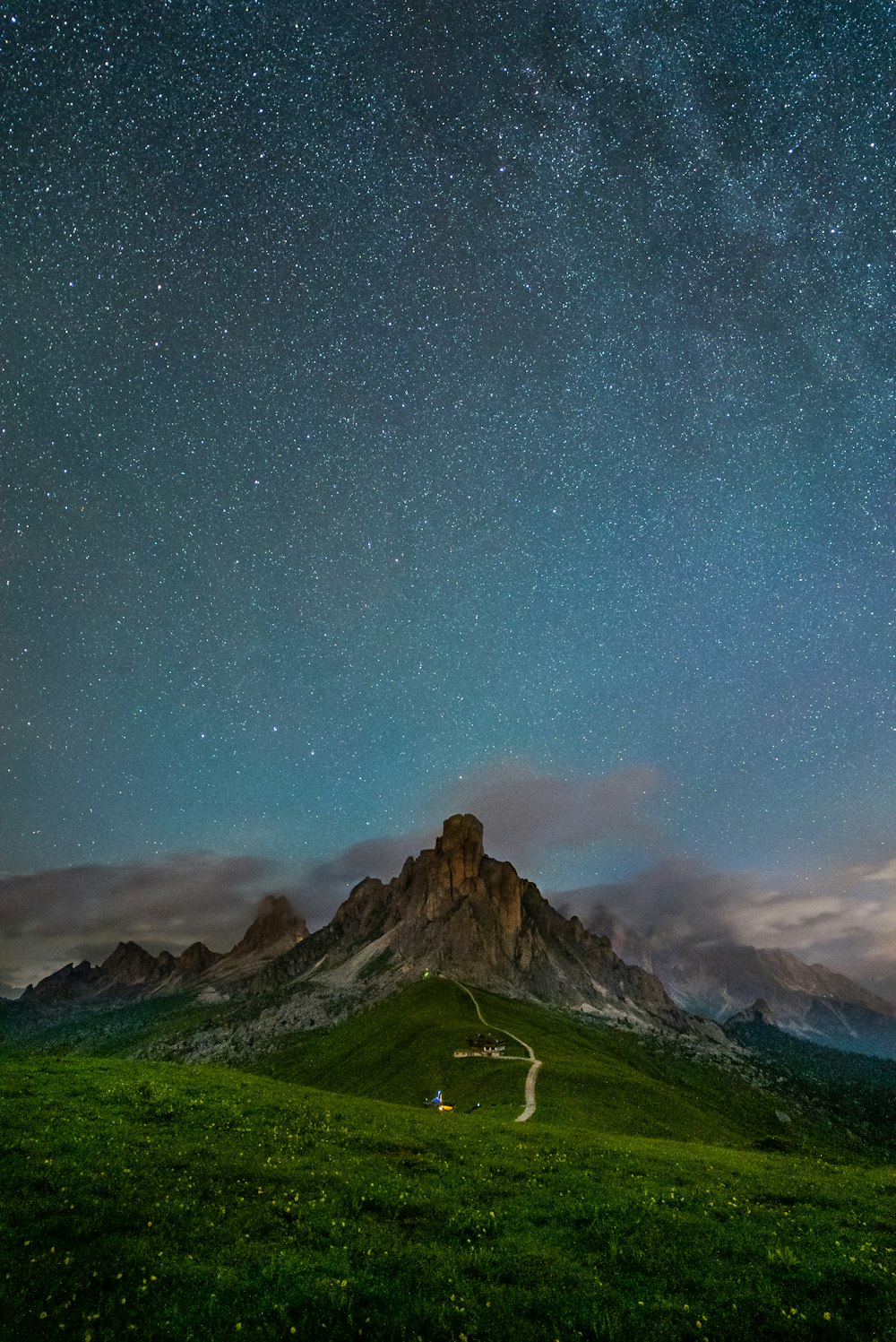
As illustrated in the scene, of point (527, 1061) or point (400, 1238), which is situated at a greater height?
point (400, 1238)

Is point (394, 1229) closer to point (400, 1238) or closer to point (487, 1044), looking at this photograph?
point (400, 1238)

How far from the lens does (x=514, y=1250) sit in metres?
15.4

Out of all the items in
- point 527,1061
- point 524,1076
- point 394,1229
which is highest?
point 394,1229

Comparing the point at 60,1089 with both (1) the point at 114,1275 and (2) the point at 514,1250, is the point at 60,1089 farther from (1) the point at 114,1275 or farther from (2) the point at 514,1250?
(2) the point at 514,1250

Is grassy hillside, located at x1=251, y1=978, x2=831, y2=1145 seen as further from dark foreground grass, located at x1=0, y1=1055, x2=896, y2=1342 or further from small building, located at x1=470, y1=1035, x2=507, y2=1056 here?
dark foreground grass, located at x1=0, y1=1055, x2=896, y2=1342

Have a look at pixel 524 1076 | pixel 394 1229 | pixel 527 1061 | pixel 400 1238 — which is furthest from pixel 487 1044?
pixel 400 1238

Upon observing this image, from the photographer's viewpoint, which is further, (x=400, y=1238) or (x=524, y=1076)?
(x=524, y=1076)

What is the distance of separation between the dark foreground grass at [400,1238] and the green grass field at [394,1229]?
0.07 metres

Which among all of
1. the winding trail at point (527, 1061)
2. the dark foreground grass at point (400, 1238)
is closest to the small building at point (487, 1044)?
the winding trail at point (527, 1061)

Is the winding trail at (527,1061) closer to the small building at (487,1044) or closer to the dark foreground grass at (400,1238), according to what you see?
the small building at (487,1044)

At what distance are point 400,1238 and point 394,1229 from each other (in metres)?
0.65

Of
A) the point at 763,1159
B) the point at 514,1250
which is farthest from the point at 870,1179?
the point at 514,1250

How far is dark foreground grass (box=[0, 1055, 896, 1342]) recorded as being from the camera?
12.4 meters

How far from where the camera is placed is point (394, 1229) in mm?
16281
